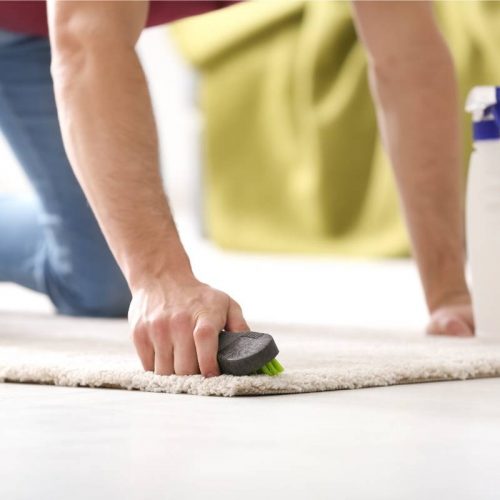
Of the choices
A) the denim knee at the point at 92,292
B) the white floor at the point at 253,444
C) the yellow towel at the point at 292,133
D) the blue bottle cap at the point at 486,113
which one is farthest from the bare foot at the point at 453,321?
the yellow towel at the point at 292,133

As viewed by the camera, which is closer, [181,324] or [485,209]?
[181,324]

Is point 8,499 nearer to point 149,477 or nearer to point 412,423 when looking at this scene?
point 149,477

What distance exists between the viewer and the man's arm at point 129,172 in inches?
39.3

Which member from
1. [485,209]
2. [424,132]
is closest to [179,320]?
[485,209]

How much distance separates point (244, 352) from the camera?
0.95m

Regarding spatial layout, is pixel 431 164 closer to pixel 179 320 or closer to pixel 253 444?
pixel 179 320

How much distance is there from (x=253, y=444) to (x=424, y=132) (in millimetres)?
800

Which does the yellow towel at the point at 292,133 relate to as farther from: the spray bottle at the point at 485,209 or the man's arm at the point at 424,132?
the spray bottle at the point at 485,209

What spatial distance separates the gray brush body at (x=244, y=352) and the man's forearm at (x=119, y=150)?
10 cm

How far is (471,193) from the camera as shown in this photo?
1406mm

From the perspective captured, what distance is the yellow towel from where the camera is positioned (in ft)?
10.4

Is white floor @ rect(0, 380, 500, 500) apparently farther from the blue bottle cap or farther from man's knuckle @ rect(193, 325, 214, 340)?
the blue bottle cap

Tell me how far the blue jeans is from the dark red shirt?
0.08 ft

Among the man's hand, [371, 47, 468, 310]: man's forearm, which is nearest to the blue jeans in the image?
[371, 47, 468, 310]: man's forearm
